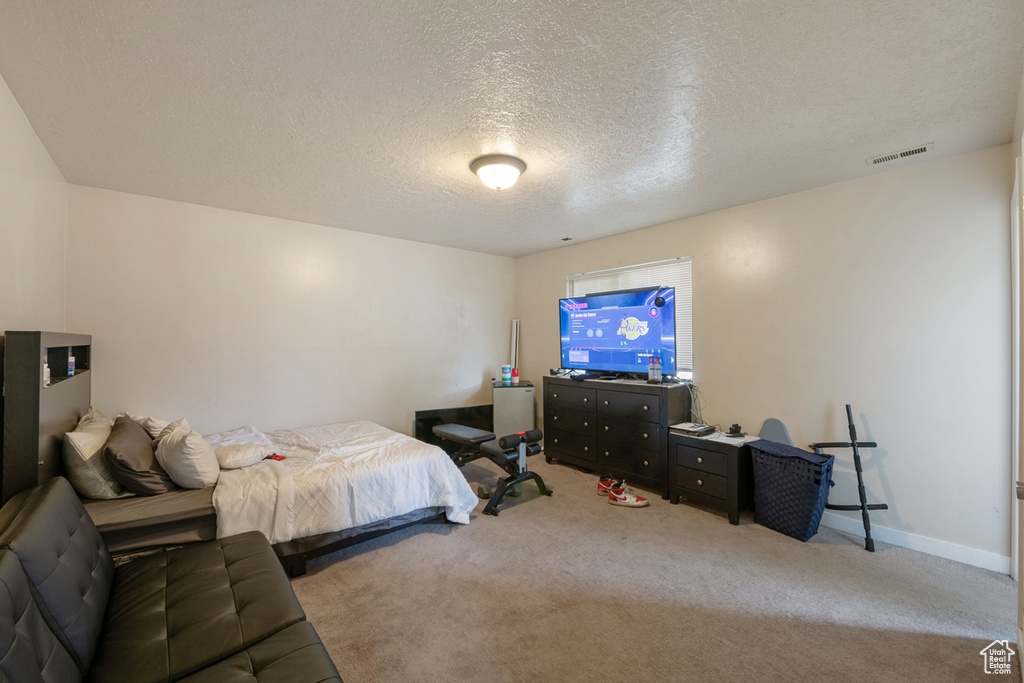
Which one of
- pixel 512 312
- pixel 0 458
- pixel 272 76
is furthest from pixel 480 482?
pixel 272 76

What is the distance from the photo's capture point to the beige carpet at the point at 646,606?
1.73 metres

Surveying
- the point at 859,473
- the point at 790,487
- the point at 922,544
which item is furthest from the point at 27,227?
the point at 922,544

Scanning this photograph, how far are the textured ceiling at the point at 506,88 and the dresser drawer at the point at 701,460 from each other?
6.94 feet

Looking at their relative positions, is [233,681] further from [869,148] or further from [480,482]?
[869,148]

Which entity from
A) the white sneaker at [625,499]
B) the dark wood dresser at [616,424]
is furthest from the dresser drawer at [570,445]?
the white sneaker at [625,499]

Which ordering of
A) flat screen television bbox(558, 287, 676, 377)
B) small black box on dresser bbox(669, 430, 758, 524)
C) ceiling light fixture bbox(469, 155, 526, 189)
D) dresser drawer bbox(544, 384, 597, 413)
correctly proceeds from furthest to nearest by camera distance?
dresser drawer bbox(544, 384, 597, 413) < flat screen television bbox(558, 287, 676, 377) < small black box on dresser bbox(669, 430, 758, 524) < ceiling light fixture bbox(469, 155, 526, 189)

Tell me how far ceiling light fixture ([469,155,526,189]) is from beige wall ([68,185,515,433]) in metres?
2.35

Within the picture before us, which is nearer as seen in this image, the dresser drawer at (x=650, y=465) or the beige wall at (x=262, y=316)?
the beige wall at (x=262, y=316)

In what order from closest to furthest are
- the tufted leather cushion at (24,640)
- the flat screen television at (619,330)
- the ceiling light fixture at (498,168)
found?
the tufted leather cushion at (24,640)
the ceiling light fixture at (498,168)
the flat screen television at (619,330)

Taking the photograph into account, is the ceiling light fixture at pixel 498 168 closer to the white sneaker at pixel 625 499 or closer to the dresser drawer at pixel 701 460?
the dresser drawer at pixel 701 460

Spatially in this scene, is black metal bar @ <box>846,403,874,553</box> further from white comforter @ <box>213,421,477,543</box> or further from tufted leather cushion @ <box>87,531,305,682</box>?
tufted leather cushion @ <box>87,531,305,682</box>

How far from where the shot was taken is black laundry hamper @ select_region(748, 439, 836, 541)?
2754mm

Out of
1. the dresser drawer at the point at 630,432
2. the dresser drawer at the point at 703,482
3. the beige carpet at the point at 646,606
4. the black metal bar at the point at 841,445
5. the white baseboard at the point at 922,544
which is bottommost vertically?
the beige carpet at the point at 646,606

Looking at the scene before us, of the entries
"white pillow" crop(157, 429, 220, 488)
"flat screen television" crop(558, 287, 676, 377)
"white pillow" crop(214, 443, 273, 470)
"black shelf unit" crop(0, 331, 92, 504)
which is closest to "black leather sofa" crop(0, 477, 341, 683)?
"black shelf unit" crop(0, 331, 92, 504)
